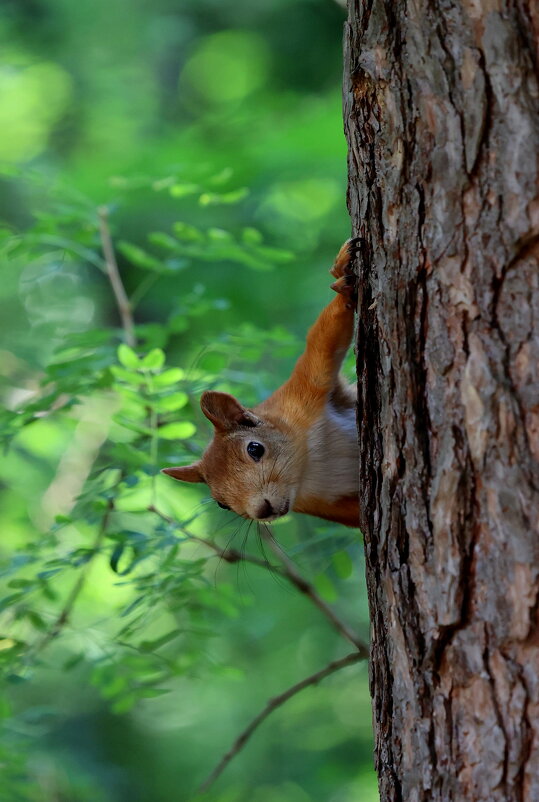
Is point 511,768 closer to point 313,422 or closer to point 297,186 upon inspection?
point 313,422

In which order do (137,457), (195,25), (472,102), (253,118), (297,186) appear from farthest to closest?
1. (195,25)
2. (253,118)
3. (297,186)
4. (137,457)
5. (472,102)

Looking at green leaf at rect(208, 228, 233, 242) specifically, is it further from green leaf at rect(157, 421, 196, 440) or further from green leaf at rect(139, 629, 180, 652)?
green leaf at rect(139, 629, 180, 652)

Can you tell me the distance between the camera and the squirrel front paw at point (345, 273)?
200 cm

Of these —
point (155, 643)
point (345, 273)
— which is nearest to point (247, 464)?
point (155, 643)

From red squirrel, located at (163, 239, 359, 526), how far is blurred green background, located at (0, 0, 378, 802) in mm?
133

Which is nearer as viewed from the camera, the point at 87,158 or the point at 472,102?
the point at 472,102

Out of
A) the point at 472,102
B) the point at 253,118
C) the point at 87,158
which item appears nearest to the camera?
the point at 472,102

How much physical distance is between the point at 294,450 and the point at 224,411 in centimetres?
23

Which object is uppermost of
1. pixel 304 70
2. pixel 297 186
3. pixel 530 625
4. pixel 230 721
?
pixel 304 70

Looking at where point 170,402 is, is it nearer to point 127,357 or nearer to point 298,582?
point 127,357

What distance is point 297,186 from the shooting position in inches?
199

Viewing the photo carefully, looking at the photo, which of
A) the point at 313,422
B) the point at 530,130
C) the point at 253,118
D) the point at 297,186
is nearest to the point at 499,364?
the point at 530,130

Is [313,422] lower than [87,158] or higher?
lower

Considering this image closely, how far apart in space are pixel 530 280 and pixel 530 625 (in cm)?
51
